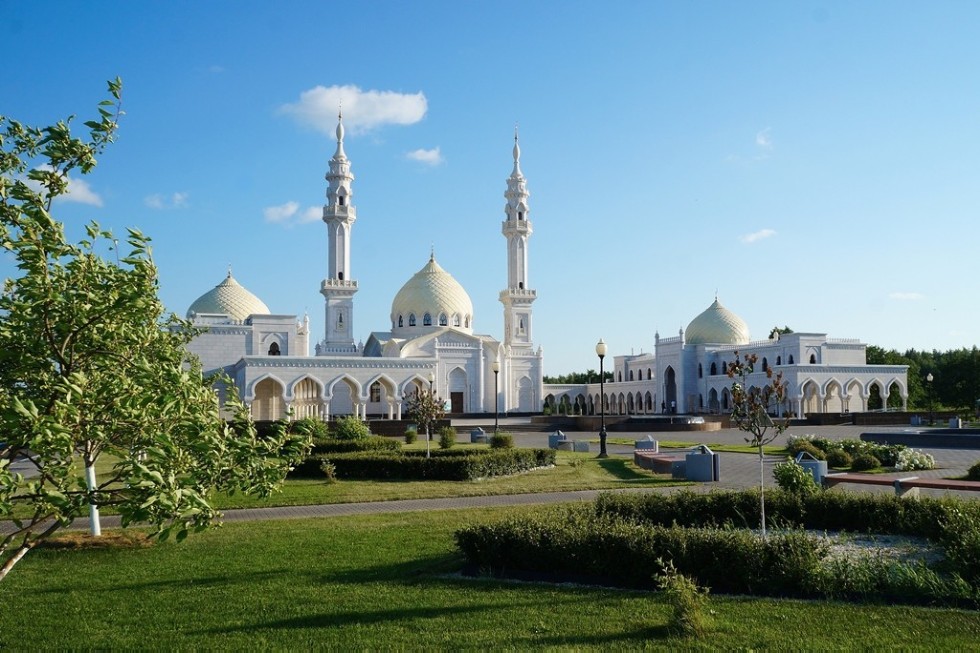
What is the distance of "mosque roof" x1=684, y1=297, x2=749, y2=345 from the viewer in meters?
66.8

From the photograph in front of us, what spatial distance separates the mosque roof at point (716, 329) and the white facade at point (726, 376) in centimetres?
8

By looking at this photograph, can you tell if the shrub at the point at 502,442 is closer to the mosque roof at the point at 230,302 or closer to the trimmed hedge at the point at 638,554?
the trimmed hedge at the point at 638,554

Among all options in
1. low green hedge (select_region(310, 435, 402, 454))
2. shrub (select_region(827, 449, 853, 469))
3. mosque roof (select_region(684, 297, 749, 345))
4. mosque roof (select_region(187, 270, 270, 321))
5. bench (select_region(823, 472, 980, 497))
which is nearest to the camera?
bench (select_region(823, 472, 980, 497))

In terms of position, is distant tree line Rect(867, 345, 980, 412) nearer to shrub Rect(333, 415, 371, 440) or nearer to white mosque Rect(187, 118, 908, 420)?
white mosque Rect(187, 118, 908, 420)

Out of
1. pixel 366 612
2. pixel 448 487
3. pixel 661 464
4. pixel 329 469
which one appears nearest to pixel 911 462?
pixel 661 464

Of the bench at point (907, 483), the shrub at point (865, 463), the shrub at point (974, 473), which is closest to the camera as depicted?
the bench at point (907, 483)

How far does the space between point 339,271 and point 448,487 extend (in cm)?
4139

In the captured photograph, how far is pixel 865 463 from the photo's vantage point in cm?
2056

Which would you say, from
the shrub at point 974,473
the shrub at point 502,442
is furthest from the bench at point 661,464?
the shrub at point 974,473

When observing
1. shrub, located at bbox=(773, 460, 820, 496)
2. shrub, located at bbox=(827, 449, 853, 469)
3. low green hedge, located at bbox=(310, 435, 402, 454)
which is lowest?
shrub, located at bbox=(827, 449, 853, 469)

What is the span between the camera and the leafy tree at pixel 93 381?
196 inches

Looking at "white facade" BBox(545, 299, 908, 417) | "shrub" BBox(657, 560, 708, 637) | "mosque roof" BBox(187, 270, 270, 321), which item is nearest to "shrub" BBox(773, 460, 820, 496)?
"shrub" BBox(657, 560, 708, 637)

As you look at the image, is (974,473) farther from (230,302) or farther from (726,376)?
(230,302)

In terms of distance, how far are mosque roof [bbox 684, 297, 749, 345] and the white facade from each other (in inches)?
3.1
